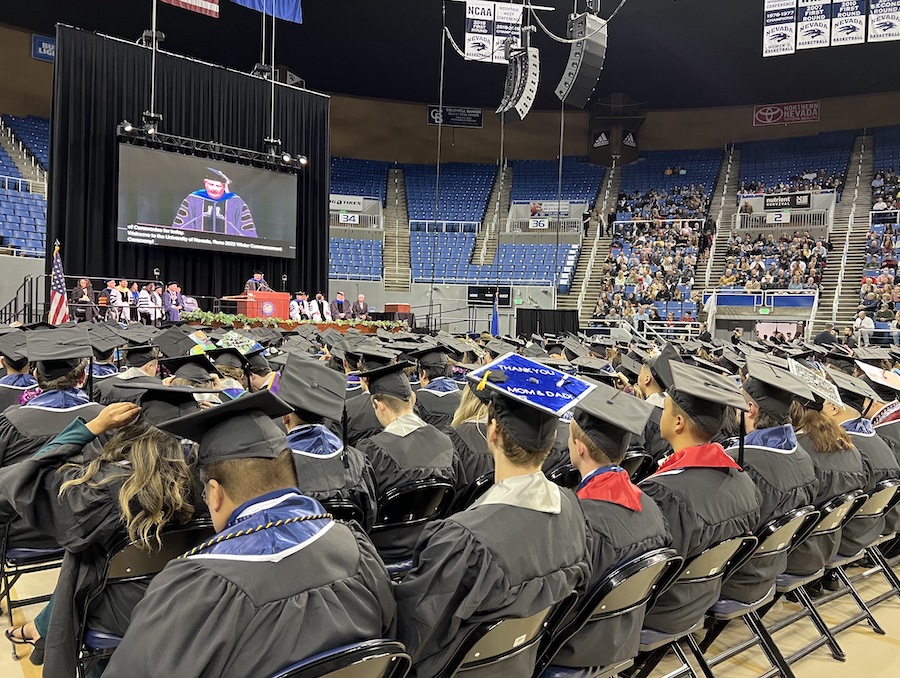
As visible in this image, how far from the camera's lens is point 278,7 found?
47.5 ft

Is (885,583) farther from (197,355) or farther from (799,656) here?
(197,355)

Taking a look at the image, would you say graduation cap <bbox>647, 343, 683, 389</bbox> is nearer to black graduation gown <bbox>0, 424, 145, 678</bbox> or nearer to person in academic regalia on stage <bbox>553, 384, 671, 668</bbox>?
person in academic regalia on stage <bbox>553, 384, 671, 668</bbox>

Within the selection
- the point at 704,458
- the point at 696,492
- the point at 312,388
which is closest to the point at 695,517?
the point at 696,492

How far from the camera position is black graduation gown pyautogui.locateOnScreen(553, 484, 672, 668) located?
81.6 inches

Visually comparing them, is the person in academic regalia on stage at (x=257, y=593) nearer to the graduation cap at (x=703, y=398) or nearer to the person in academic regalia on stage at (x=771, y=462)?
the graduation cap at (x=703, y=398)

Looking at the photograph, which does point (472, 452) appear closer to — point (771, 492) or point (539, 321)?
point (771, 492)

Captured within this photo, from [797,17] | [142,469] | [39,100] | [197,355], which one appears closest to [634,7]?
[797,17]

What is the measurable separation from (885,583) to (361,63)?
75.3ft

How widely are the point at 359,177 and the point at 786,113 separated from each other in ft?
53.0

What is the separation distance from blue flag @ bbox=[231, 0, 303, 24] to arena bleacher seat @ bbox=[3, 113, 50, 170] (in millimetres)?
9030

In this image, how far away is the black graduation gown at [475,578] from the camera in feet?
5.39

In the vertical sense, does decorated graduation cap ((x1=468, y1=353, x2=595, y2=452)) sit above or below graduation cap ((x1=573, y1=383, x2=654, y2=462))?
above

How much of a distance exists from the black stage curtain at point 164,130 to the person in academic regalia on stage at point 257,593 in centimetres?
1576

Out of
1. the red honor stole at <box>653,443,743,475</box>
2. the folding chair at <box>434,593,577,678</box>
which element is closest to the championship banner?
the red honor stole at <box>653,443,743,475</box>
